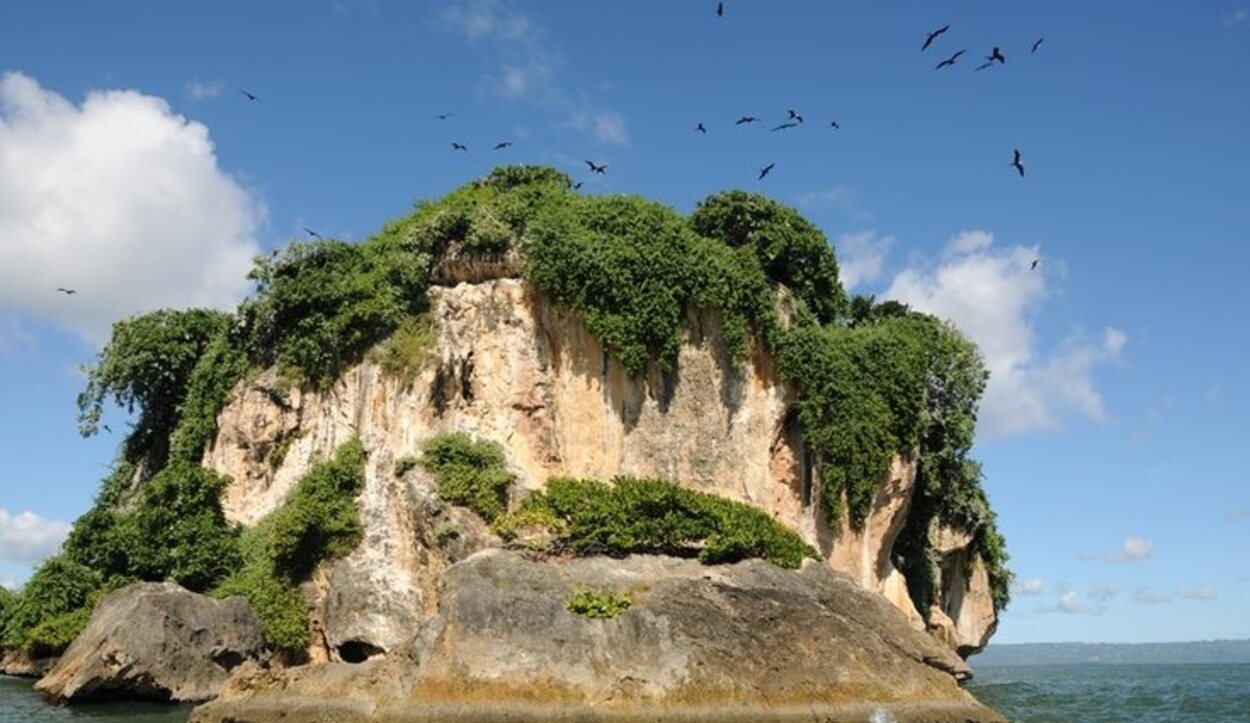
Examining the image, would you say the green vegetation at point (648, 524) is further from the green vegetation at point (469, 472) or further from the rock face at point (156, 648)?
the rock face at point (156, 648)

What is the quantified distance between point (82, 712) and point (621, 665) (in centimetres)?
1243

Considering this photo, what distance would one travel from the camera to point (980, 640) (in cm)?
4681

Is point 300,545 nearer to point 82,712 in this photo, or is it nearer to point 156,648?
point 156,648

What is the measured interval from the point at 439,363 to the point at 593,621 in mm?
11298

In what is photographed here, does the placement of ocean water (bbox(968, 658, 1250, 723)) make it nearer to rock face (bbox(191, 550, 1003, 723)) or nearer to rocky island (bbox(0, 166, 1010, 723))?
rocky island (bbox(0, 166, 1010, 723))

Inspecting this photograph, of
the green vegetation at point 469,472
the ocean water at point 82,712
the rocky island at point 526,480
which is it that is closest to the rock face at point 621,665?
the rocky island at point 526,480

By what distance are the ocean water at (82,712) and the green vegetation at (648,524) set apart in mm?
8284

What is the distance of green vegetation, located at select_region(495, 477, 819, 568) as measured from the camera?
1017 inches

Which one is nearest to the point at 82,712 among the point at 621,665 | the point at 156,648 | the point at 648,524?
the point at 156,648

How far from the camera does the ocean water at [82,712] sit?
22.8 metres

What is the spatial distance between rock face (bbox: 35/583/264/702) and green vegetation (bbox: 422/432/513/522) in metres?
6.01

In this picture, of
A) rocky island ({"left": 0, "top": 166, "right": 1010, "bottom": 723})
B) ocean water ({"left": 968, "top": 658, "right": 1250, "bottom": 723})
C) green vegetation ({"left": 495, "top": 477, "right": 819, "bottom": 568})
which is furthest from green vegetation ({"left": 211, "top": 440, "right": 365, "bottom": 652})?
ocean water ({"left": 968, "top": 658, "right": 1250, "bottom": 723})

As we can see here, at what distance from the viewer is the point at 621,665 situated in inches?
830

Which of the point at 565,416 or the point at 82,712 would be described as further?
the point at 565,416
